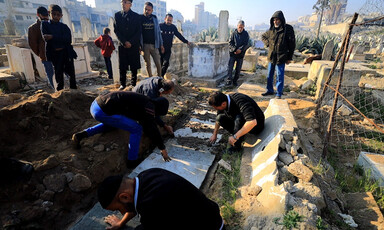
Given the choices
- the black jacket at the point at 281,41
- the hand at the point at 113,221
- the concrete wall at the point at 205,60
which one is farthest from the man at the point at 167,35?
the hand at the point at 113,221

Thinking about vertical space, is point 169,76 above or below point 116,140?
above

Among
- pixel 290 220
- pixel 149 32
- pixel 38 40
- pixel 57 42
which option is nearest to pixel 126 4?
pixel 149 32

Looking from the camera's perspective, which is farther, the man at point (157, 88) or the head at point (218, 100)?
the man at point (157, 88)

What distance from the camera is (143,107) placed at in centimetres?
244

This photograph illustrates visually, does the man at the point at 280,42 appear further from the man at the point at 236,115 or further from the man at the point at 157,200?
the man at the point at 157,200

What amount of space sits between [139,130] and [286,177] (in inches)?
66.0

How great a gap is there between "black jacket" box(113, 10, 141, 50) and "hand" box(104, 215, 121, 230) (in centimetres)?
358

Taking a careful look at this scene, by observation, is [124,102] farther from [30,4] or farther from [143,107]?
[30,4]

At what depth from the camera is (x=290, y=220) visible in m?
1.53

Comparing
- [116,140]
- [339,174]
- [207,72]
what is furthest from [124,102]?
[207,72]

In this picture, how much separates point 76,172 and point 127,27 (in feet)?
10.6

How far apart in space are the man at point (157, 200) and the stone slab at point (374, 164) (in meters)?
2.51

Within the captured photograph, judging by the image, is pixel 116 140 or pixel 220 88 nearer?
pixel 116 140

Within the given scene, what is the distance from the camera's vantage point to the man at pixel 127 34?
439cm
